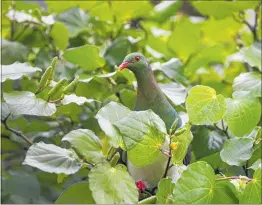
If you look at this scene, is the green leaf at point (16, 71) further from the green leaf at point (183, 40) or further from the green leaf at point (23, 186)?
the green leaf at point (183, 40)

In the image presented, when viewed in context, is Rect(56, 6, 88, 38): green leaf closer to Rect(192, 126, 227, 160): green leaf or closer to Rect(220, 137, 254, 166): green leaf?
Rect(192, 126, 227, 160): green leaf

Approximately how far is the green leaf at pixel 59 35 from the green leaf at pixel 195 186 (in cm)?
38

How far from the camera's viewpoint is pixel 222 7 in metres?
0.86

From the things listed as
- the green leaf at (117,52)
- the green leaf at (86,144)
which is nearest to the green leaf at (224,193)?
the green leaf at (86,144)

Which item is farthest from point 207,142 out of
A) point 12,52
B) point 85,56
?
point 12,52

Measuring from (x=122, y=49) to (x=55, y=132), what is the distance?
0.16 metres

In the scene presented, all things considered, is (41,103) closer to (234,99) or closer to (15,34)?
(234,99)

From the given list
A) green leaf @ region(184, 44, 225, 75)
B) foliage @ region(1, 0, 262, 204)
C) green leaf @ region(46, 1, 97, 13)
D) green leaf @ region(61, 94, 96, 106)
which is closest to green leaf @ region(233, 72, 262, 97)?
foliage @ region(1, 0, 262, 204)

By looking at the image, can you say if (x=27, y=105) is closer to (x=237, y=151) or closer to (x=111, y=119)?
(x=111, y=119)

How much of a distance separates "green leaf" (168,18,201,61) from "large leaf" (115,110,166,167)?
41 centimetres

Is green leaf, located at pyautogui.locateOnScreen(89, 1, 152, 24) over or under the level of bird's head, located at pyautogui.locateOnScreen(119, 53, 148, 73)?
under

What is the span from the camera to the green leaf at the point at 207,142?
641mm

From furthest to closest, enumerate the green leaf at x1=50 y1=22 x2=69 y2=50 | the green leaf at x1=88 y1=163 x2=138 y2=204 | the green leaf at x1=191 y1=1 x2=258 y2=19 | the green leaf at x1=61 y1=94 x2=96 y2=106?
the green leaf at x1=191 y1=1 x2=258 y2=19 < the green leaf at x1=50 y1=22 x2=69 y2=50 < the green leaf at x1=61 y1=94 x2=96 y2=106 < the green leaf at x1=88 y1=163 x2=138 y2=204

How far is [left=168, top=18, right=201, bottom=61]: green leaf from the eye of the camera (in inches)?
32.9
